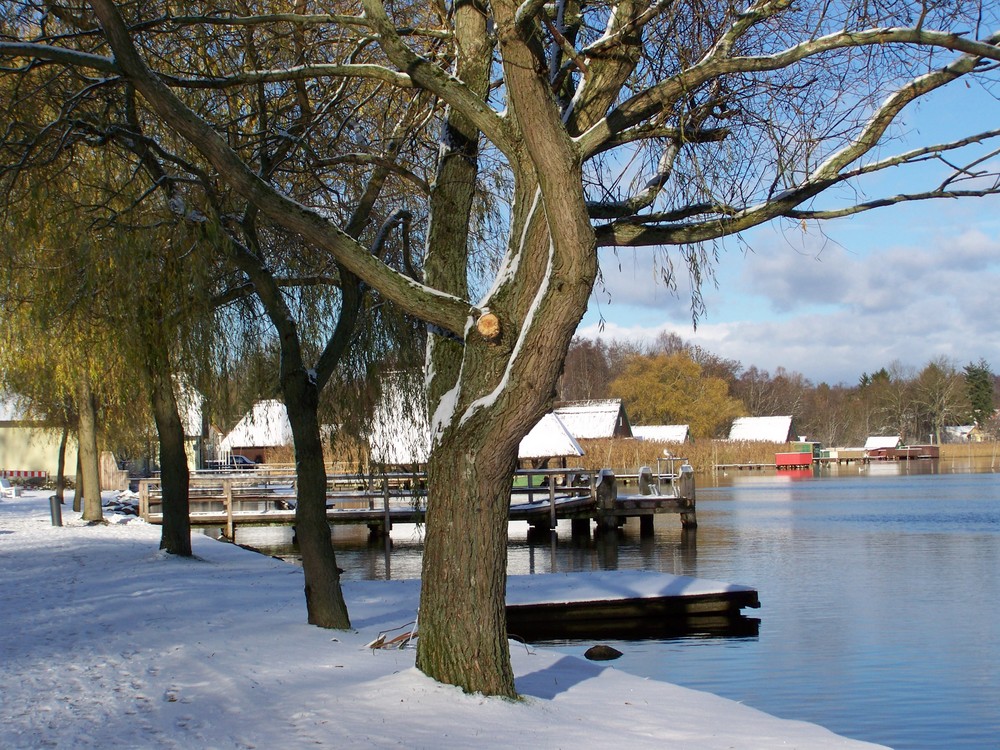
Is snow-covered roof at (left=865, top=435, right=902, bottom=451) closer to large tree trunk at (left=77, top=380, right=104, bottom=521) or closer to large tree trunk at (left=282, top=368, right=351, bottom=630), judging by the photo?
large tree trunk at (left=77, top=380, right=104, bottom=521)

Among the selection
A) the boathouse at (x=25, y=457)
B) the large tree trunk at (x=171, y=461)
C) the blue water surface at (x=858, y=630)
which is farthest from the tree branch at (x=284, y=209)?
the boathouse at (x=25, y=457)

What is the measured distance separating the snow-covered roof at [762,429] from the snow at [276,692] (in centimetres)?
8898

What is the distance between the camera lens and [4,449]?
51219mm

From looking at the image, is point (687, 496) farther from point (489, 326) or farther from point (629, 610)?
point (489, 326)

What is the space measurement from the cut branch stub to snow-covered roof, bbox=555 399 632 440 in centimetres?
5261

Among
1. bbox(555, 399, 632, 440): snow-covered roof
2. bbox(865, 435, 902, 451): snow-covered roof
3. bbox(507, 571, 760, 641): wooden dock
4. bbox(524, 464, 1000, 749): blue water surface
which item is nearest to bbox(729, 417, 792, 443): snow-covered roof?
bbox(865, 435, 902, 451): snow-covered roof

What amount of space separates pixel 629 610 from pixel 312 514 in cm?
555

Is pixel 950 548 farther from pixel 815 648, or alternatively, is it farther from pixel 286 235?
pixel 286 235

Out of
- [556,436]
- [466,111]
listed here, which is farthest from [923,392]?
[466,111]

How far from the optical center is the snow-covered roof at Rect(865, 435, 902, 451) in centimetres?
11138

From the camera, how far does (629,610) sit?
13.8 m

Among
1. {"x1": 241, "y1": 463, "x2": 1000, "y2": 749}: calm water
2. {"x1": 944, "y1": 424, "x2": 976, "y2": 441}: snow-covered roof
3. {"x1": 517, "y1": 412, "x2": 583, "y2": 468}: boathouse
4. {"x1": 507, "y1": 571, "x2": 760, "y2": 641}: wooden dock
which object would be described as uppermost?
{"x1": 944, "y1": 424, "x2": 976, "y2": 441}: snow-covered roof

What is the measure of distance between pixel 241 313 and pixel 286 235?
1.62 m

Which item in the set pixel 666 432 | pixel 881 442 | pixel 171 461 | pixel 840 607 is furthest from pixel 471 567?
pixel 881 442
